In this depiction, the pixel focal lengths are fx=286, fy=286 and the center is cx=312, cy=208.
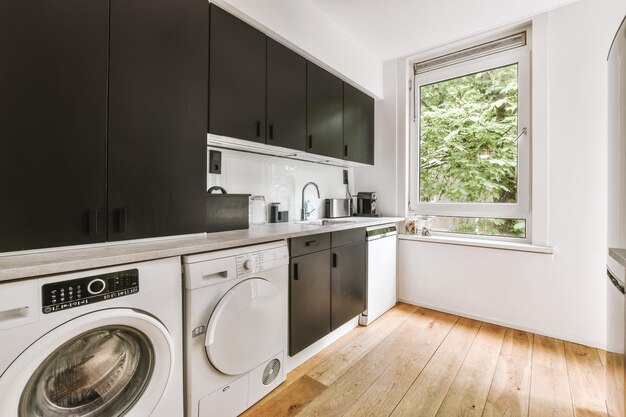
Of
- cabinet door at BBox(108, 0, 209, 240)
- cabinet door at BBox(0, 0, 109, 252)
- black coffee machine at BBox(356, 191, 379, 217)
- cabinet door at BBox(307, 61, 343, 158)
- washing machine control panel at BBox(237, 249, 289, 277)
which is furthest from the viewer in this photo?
black coffee machine at BBox(356, 191, 379, 217)

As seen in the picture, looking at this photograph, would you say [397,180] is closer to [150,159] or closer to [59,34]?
[150,159]

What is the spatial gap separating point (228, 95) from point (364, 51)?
1.86 m

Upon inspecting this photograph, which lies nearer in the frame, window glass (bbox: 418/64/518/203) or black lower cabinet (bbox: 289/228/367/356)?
black lower cabinet (bbox: 289/228/367/356)

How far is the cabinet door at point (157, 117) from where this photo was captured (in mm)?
1216

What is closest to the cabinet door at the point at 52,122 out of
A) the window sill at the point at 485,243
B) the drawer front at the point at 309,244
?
Result: the drawer front at the point at 309,244

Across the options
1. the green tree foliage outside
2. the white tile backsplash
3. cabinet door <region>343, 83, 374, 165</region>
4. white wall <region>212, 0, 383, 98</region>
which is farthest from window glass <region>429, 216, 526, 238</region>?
white wall <region>212, 0, 383, 98</region>

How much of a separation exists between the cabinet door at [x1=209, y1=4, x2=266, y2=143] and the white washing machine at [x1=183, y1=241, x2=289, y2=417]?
76 centimetres

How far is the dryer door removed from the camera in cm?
89

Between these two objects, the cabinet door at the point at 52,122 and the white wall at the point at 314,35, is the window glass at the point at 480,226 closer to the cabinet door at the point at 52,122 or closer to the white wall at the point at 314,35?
the white wall at the point at 314,35

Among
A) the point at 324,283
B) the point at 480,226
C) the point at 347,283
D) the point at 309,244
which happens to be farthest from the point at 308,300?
the point at 480,226

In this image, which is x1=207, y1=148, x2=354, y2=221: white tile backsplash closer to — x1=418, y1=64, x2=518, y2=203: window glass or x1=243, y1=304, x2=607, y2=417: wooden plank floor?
x1=418, y1=64, x2=518, y2=203: window glass

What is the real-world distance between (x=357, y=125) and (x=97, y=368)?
107 inches

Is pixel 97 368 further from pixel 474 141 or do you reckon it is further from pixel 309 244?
pixel 474 141

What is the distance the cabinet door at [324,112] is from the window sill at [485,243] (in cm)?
122
